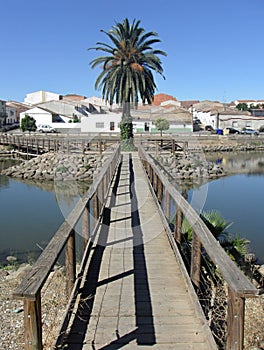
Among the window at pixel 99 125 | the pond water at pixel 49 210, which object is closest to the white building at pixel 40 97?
the window at pixel 99 125

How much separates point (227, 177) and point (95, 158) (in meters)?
10.0

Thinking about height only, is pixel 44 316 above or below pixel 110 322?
below

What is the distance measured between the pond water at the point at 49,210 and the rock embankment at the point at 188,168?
122 cm

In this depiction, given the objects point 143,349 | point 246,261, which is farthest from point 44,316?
point 246,261

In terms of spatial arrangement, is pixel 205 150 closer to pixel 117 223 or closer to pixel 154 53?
pixel 154 53

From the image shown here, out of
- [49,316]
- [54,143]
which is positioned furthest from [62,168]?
[49,316]

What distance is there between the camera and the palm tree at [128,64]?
79.0ft

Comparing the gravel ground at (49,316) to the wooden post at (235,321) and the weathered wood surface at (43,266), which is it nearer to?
the weathered wood surface at (43,266)

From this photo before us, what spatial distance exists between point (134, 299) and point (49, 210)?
490 inches

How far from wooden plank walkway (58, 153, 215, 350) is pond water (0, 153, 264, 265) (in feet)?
15.6

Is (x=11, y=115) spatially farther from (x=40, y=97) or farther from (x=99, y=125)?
(x=99, y=125)

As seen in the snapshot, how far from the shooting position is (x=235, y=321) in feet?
8.24

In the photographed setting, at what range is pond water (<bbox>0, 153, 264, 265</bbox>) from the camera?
1122cm

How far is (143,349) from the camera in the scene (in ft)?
10.3
